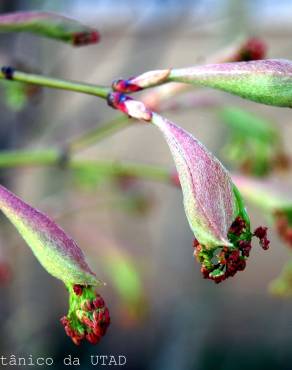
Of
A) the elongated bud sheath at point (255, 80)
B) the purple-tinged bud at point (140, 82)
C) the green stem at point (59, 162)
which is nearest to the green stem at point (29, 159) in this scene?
the green stem at point (59, 162)

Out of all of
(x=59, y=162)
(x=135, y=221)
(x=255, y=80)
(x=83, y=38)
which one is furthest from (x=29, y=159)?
(x=135, y=221)

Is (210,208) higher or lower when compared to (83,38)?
lower

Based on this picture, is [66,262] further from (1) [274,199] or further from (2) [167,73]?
(1) [274,199]

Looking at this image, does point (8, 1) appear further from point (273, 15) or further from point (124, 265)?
point (273, 15)

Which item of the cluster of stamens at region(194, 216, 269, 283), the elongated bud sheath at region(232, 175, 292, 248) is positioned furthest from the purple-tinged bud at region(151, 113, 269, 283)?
the elongated bud sheath at region(232, 175, 292, 248)

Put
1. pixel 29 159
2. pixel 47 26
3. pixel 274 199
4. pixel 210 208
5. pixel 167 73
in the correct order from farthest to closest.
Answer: pixel 29 159 → pixel 274 199 → pixel 47 26 → pixel 167 73 → pixel 210 208

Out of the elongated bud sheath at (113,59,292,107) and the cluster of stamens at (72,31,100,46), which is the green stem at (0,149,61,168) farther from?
the elongated bud sheath at (113,59,292,107)

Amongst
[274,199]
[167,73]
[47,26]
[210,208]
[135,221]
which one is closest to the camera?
[210,208]
